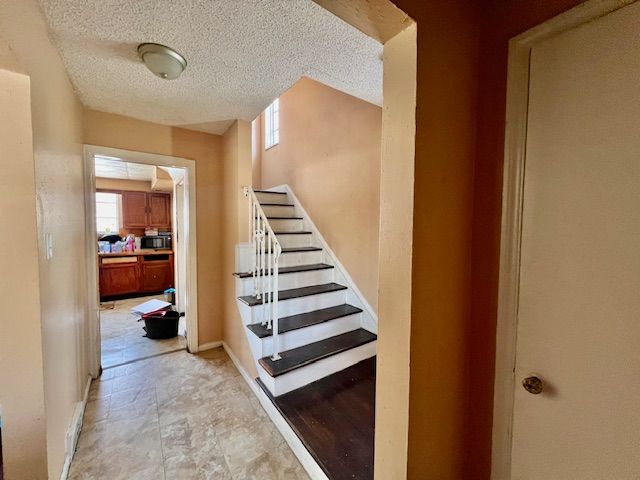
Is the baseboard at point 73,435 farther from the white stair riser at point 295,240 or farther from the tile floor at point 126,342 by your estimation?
the white stair riser at point 295,240

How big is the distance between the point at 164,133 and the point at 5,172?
164 centimetres

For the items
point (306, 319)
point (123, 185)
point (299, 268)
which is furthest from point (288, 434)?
point (123, 185)

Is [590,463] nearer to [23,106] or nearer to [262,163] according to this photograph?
[23,106]

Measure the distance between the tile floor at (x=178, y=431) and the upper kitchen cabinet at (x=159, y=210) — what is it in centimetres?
367

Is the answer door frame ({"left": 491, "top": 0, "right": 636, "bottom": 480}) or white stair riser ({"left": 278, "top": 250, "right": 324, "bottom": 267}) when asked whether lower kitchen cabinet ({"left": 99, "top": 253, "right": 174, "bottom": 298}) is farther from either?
door frame ({"left": 491, "top": 0, "right": 636, "bottom": 480})

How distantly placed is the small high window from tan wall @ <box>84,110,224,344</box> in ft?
5.03

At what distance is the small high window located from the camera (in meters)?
4.02

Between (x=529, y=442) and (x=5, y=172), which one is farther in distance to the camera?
(x=5, y=172)

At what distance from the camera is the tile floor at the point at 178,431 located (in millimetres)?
1422

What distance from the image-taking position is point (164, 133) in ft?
7.97

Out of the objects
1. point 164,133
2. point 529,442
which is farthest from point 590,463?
point 164,133

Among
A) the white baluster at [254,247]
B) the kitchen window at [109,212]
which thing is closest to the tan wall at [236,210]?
the white baluster at [254,247]

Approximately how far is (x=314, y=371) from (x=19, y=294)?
1675mm

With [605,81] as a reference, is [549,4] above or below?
above
